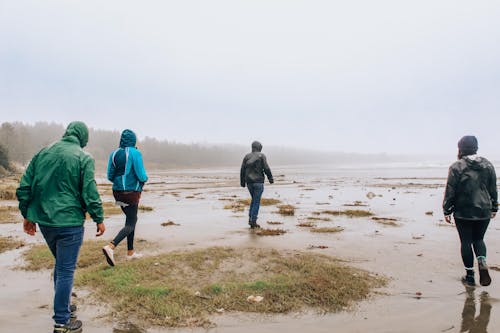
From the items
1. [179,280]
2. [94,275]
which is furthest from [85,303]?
[179,280]

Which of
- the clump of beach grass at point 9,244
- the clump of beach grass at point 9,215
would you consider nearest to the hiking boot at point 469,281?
the clump of beach grass at point 9,244

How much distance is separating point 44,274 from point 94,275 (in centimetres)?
130

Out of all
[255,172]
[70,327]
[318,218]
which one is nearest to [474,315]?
[70,327]

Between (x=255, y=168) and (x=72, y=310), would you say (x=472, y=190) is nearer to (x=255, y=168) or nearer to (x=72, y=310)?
(x=255, y=168)

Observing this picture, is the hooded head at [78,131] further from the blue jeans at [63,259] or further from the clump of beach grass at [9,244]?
the clump of beach grass at [9,244]

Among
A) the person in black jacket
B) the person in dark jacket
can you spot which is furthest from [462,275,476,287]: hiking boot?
the person in dark jacket

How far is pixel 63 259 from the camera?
4336 mm

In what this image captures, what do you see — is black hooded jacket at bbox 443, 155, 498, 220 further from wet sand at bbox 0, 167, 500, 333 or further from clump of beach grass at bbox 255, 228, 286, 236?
clump of beach grass at bbox 255, 228, 286, 236

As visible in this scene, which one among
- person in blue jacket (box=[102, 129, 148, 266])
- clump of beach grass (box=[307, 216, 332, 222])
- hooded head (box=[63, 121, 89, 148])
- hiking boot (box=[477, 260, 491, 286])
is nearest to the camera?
hooded head (box=[63, 121, 89, 148])

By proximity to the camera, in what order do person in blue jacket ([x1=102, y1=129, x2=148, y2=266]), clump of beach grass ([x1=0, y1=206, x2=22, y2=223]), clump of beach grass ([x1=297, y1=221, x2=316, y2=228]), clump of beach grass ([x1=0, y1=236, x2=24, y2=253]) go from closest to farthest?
person in blue jacket ([x1=102, y1=129, x2=148, y2=266]), clump of beach grass ([x1=0, y1=236, x2=24, y2=253]), clump of beach grass ([x1=297, y1=221, x2=316, y2=228]), clump of beach grass ([x1=0, y1=206, x2=22, y2=223])

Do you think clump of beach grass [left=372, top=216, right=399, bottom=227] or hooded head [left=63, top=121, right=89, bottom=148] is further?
clump of beach grass [left=372, top=216, right=399, bottom=227]

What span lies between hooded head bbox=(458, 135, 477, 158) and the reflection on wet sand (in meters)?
2.55

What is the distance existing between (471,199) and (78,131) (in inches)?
265

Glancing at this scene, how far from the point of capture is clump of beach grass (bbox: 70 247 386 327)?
503 cm
